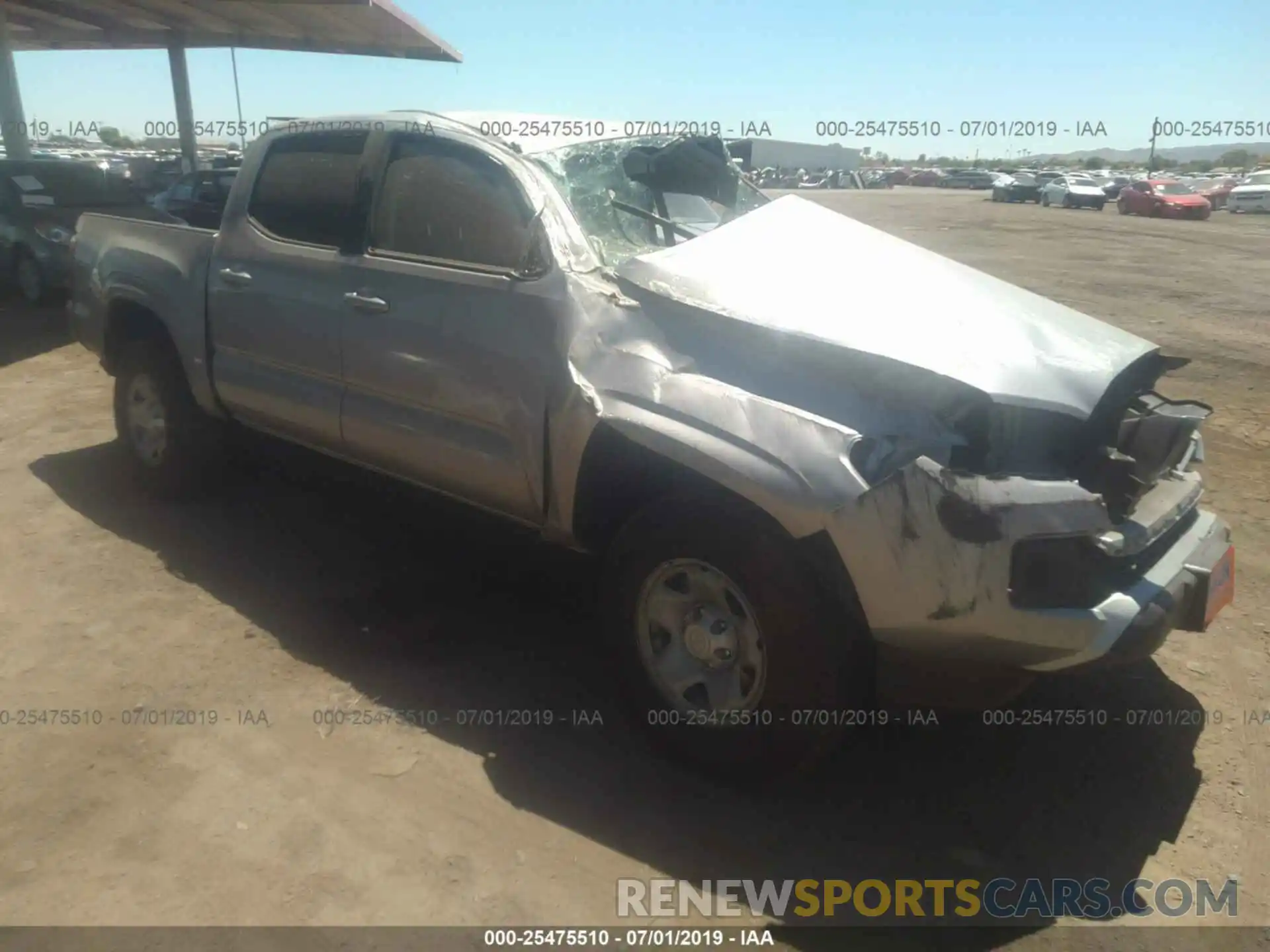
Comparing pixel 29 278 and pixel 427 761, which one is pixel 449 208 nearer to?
pixel 427 761

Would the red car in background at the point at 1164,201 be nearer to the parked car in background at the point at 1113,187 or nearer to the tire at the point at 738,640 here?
the parked car in background at the point at 1113,187

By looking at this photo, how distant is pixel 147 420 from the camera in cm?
517

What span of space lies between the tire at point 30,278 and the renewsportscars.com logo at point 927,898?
34.9 ft

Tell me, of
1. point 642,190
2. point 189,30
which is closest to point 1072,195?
point 189,30

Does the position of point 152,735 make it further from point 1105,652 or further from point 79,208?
point 79,208

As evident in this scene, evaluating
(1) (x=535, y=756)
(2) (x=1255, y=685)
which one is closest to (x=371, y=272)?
(1) (x=535, y=756)

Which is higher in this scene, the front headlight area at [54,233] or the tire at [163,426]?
the front headlight area at [54,233]

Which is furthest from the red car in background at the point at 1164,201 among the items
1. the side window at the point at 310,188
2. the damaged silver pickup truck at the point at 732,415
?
the side window at the point at 310,188

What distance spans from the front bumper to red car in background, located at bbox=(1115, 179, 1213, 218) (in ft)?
108

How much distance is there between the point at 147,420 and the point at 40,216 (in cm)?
694

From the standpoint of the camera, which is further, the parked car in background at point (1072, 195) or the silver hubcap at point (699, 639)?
the parked car in background at point (1072, 195)

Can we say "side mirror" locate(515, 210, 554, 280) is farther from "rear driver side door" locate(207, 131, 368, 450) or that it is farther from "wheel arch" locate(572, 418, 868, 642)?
"rear driver side door" locate(207, 131, 368, 450)

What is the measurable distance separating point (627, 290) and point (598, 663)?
1.47 m

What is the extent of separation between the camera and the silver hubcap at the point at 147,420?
16.6 feet
